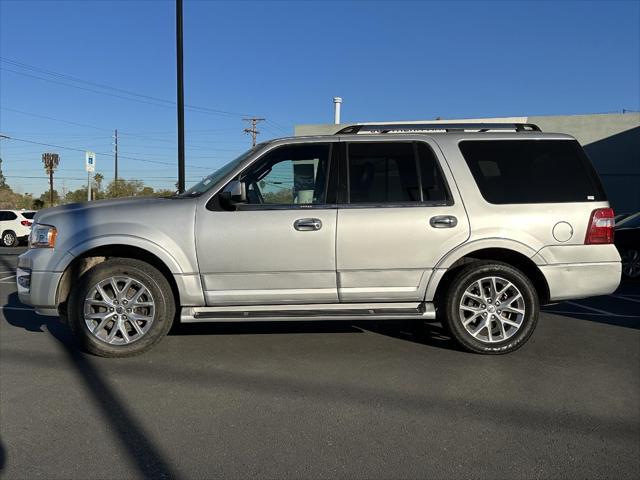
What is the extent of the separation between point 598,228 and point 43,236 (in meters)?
5.01

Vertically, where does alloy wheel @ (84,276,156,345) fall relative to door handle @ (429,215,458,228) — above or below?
below

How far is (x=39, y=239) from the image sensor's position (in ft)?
15.2

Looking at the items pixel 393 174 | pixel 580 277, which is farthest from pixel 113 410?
pixel 580 277

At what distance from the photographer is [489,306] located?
4.75 meters

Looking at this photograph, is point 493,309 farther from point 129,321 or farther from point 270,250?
point 129,321

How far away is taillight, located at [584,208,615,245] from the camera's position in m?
4.70

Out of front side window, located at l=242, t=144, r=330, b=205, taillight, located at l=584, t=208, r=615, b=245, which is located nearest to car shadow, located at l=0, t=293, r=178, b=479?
front side window, located at l=242, t=144, r=330, b=205

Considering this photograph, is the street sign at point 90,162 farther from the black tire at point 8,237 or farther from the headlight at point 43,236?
the headlight at point 43,236

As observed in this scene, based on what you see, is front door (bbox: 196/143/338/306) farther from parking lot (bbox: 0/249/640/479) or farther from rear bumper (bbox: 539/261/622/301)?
rear bumper (bbox: 539/261/622/301)

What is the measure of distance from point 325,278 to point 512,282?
172 cm

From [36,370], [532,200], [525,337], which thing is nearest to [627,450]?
[525,337]

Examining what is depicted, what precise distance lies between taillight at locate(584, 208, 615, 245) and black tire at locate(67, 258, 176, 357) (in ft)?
12.6

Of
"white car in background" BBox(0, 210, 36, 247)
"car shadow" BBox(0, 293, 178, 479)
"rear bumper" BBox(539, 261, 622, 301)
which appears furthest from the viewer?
"white car in background" BBox(0, 210, 36, 247)

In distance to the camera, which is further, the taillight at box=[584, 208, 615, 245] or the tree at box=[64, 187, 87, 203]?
the tree at box=[64, 187, 87, 203]
